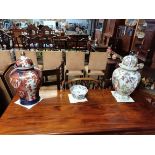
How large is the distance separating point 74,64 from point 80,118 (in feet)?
7.51

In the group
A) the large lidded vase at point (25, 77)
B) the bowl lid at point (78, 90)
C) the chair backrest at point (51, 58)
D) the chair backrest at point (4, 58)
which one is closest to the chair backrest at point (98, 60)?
the chair backrest at point (51, 58)

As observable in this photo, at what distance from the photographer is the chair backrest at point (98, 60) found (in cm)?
328

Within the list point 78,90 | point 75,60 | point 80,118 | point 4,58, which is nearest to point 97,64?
point 75,60

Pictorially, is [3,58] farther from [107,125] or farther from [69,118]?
[107,125]

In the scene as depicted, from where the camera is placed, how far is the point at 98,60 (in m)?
3.32

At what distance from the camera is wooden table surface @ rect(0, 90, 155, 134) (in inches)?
39.8

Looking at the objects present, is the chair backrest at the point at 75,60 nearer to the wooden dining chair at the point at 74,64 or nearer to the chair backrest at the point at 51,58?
the wooden dining chair at the point at 74,64

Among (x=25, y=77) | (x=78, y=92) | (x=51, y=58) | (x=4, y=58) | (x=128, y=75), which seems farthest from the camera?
(x=51, y=58)

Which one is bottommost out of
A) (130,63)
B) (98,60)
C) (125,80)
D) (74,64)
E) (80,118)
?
(74,64)

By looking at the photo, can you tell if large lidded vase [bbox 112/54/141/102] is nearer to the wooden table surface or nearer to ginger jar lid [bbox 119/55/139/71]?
ginger jar lid [bbox 119/55/139/71]

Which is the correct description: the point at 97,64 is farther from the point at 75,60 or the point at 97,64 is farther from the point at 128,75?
the point at 128,75

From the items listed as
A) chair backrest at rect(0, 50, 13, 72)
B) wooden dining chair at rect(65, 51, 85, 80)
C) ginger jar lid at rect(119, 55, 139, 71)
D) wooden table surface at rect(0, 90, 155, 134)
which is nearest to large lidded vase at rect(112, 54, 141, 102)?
ginger jar lid at rect(119, 55, 139, 71)
